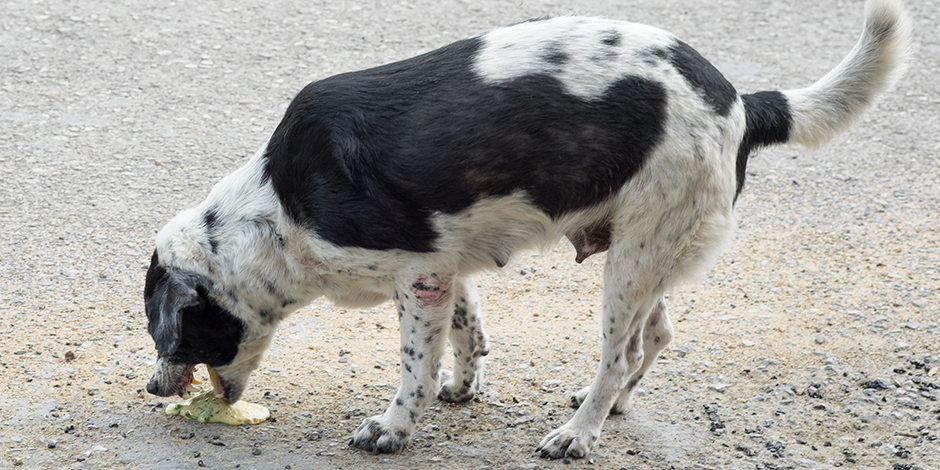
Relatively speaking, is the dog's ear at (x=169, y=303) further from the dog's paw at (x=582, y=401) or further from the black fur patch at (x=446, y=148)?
the dog's paw at (x=582, y=401)

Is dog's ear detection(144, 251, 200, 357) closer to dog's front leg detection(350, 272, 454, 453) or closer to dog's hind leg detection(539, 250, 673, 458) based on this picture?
dog's front leg detection(350, 272, 454, 453)

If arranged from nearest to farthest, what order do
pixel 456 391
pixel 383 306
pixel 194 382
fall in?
pixel 194 382
pixel 456 391
pixel 383 306

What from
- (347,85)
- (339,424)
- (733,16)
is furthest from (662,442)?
(733,16)

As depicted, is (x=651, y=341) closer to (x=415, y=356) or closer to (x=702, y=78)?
(x=415, y=356)

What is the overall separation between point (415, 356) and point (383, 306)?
1.60m

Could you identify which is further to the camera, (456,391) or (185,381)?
(456,391)

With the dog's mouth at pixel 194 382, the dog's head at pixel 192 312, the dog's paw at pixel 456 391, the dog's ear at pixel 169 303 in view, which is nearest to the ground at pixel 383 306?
the dog's paw at pixel 456 391

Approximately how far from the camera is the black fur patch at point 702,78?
3881mm

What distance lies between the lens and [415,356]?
4176mm

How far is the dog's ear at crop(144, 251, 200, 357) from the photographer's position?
13.3 feet

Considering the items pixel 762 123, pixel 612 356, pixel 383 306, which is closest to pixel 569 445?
pixel 612 356

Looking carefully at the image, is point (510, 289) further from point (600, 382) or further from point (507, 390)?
point (600, 382)

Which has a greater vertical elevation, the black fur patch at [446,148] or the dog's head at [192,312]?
the black fur patch at [446,148]

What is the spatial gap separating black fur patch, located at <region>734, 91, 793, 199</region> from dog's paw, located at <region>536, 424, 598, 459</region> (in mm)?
1194
